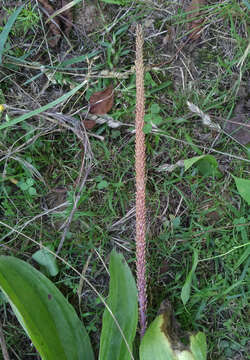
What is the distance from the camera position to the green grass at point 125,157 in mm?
1942

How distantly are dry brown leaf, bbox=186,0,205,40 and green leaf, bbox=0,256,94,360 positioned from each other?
58.4 inches

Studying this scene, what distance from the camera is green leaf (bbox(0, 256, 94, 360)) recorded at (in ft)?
4.98

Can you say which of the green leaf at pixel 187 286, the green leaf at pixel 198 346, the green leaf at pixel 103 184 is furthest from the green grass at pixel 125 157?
the green leaf at pixel 198 346

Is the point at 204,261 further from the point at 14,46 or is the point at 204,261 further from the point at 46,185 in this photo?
the point at 14,46

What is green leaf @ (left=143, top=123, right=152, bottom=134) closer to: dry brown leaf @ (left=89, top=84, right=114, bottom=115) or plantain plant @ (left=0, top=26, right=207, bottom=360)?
dry brown leaf @ (left=89, top=84, right=114, bottom=115)

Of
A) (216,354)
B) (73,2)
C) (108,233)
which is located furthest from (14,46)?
(216,354)

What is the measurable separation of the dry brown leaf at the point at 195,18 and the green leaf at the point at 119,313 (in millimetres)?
1246

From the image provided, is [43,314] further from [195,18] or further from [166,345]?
[195,18]

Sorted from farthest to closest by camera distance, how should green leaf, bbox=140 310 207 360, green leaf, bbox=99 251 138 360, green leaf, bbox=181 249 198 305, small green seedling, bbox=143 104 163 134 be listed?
small green seedling, bbox=143 104 163 134
green leaf, bbox=181 249 198 305
green leaf, bbox=99 251 138 360
green leaf, bbox=140 310 207 360

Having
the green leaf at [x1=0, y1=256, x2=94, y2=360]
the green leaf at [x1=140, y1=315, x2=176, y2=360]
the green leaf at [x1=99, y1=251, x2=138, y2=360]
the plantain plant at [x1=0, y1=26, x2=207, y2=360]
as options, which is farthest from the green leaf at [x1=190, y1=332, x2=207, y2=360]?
the green leaf at [x1=0, y1=256, x2=94, y2=360]

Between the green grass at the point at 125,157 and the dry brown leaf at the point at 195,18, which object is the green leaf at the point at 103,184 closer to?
the green grass at the point at 125,157

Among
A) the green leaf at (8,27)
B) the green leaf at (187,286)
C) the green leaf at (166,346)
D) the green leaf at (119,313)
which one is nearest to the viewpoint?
the green leaf at (166,346)

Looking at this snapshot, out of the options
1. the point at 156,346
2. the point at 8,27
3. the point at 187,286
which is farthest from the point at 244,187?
the point at 8,27

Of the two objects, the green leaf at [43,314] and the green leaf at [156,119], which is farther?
the green leaf at [156,119]
